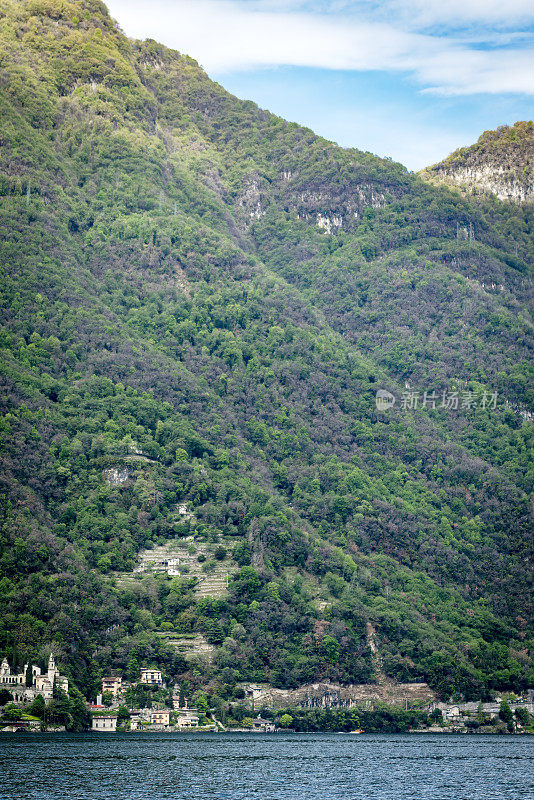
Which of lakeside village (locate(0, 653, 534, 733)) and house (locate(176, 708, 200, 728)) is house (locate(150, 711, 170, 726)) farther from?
house (locate(176, 708, 200, 728))

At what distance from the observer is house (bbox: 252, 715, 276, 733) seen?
130 metres

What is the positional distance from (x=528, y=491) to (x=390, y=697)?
2287 inches

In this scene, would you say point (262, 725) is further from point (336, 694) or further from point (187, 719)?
point (336, 694)

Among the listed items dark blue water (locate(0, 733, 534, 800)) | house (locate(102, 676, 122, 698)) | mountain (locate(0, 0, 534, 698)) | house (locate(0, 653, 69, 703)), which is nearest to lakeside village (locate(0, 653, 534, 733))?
house (locate(102, 676, 122, 698))

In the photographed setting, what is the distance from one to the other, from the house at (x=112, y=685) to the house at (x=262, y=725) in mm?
18276

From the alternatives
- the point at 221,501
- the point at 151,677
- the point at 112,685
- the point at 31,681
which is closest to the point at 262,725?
the point at 151,677

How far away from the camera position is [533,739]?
440 ft

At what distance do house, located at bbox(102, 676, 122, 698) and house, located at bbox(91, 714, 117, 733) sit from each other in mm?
3503

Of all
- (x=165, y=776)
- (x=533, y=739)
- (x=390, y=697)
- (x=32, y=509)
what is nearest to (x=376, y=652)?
(x=390, y=697)

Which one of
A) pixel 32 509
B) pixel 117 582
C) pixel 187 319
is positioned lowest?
pixel 117 582

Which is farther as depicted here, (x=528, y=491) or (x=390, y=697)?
(x=528, y=491)

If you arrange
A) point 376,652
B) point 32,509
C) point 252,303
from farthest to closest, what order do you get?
point 252,303, point 376,652, point 32,509

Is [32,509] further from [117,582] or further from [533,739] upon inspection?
[533,739]

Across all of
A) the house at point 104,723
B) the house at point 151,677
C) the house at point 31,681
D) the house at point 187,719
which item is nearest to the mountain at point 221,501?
the house at point 151,677
